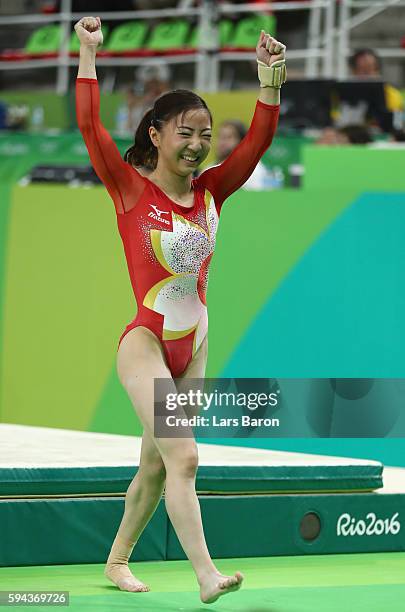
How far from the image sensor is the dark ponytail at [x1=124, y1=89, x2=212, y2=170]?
3602 mm

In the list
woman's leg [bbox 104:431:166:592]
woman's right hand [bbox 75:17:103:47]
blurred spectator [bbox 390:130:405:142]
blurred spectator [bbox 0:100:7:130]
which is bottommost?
woman's leg [bbox 104:431:166:592]

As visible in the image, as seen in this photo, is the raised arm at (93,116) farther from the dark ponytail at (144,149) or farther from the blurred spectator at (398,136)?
the blurred spectator at (398,136)

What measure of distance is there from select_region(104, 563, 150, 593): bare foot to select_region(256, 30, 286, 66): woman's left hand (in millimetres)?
1642

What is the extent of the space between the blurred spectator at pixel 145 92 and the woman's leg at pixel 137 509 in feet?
21.4

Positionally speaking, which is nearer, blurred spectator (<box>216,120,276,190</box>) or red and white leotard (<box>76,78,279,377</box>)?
red and white leotard (<box>76,78,279,377</box>)

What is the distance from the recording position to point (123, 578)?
12.3 ft

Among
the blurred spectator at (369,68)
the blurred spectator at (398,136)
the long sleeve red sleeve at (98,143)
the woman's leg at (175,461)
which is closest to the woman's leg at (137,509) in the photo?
the woman's leg at (175,461)

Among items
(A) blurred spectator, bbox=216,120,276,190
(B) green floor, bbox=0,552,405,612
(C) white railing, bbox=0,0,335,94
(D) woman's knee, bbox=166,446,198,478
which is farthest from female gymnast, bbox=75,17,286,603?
(C) white railing, bbox=0,0,335,94

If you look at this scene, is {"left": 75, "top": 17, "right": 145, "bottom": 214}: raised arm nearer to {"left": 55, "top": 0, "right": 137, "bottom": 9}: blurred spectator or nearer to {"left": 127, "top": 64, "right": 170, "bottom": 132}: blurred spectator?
{"left": 127, "top": 64, "right": 170, "bottom": 132}: blurred spectator

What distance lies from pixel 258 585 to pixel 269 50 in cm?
170

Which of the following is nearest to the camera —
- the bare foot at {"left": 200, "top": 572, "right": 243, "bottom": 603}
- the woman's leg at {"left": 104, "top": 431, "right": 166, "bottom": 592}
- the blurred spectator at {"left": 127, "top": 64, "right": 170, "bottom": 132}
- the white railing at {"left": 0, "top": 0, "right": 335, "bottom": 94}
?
the bare foot at {"left": 200, "top": 572, "right": 243, "bottom": 603}

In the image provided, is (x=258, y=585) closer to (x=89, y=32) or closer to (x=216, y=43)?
(x=89, y=32)

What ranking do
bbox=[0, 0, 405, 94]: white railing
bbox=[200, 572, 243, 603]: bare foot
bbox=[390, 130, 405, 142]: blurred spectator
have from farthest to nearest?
bbox=[0, 0, 405, 94]: white railing → bbox=[390, 130, 405, 142]: blurred spectator → bbox=[200, 572, 243, 603]: bare foot

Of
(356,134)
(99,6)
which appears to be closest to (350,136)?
(356,134)
